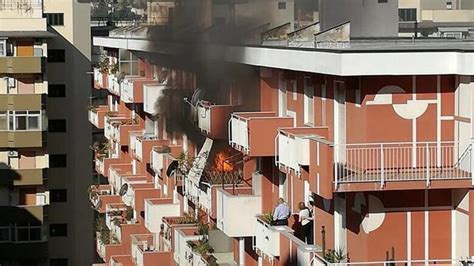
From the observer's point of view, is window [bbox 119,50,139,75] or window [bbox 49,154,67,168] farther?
window [bbox 49,154,67,168]

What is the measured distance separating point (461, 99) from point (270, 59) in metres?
4.21

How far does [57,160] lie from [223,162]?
2887 cm

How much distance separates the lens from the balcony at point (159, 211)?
32.9 m

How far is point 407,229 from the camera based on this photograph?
17203mm

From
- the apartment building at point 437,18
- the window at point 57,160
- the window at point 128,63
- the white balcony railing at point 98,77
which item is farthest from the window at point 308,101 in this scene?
the window at point 57,160

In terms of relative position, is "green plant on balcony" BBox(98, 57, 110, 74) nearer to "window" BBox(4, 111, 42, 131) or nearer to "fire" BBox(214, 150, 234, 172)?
"window" BBox(4, 111, 42, 131)

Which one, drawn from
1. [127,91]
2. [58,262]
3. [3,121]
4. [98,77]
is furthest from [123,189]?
[58,262]

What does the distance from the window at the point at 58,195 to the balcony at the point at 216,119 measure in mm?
26928

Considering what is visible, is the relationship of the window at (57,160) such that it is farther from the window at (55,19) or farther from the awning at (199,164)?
the awning at (199,164)

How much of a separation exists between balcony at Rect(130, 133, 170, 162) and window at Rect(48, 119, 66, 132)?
14548 mm

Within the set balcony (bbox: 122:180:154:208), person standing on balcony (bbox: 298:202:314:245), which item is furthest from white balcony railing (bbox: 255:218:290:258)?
balcony (bbox: 122:180:154:208)

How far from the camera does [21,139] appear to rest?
162 feet

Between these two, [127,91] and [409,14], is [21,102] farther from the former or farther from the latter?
[409,14]

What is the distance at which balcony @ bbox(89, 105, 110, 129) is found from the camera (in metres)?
47.0
